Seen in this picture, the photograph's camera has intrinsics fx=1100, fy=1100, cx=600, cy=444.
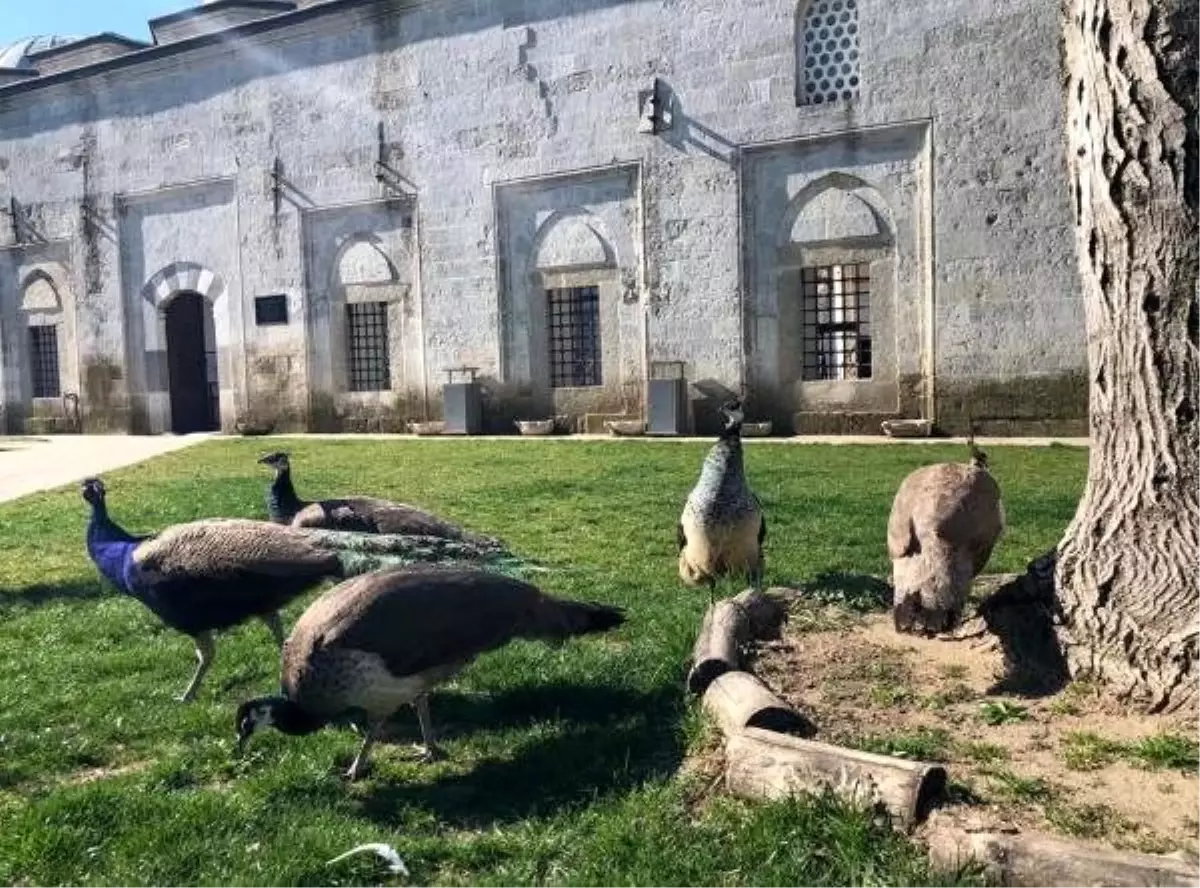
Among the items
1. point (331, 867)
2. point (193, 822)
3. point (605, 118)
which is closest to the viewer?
point (331, 867)

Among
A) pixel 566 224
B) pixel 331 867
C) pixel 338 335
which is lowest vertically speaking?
pixel 331 867

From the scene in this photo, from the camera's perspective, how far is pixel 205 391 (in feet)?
78.6

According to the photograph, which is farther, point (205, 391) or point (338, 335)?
point (205, 391)

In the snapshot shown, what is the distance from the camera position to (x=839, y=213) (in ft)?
53.7

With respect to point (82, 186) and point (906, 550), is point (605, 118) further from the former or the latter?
point (906, 550)

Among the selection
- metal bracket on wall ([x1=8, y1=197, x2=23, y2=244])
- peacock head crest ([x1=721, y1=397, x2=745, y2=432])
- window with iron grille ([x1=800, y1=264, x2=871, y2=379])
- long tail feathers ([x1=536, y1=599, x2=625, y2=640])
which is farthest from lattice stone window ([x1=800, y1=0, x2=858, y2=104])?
metal bracket on wall ([x1=8, y1=197, x2=23, y2=244])

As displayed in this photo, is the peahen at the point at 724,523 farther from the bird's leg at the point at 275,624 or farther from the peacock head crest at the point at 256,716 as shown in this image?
the peacock head crest at the point at 256,716

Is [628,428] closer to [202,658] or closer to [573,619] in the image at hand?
[202,658]

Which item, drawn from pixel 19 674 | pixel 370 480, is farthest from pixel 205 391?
pixel 19 674

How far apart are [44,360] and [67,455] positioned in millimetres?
7607

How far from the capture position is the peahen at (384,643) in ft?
12.7

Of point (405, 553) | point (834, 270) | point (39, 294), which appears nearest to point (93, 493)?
point (405, 553)

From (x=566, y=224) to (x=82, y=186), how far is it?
1126cm

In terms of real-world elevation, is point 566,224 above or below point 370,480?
above
